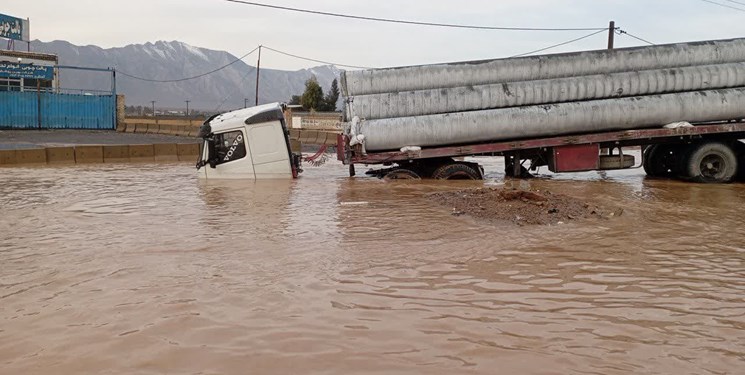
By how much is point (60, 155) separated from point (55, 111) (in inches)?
552

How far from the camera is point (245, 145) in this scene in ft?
46.6

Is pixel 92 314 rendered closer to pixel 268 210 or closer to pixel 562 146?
pixel 268 210

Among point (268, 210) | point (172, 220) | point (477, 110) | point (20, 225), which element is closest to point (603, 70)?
point (477, 110)

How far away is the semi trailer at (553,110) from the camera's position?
14.1m

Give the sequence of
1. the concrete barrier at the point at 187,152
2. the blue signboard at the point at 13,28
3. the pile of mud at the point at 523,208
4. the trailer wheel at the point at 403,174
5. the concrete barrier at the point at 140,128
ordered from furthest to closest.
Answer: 1. the blue signboard at the point at 13,28
2. the concrete barrier at the point at 140,128
3. the concrete barrier at the point at 187,152
4. the trailer wheel at the point at 403,174
5. the pile of mud at the point at 523,208

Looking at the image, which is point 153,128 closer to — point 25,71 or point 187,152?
point 25,71

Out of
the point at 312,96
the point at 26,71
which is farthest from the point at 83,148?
the point at 312,96

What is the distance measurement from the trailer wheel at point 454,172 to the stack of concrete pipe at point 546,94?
28.5 inches

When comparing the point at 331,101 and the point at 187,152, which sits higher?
the point at 331,101

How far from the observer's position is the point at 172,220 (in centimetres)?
916

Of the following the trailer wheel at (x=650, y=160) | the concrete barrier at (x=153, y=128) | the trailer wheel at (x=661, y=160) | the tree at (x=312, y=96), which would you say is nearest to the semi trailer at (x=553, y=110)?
the trailer wheel at (x=661, y=160)

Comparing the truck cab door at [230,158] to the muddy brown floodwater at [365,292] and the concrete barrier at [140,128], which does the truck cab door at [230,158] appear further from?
the concrete barrier at [140,128]

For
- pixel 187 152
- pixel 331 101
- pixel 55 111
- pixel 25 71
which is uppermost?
pixel 331 101

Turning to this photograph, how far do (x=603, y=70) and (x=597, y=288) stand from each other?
401 inches
